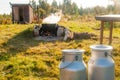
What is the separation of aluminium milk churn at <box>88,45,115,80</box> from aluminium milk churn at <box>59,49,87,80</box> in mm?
134

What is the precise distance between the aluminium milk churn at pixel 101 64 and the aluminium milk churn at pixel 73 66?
0.13m

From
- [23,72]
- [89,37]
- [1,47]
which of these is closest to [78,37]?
[89,37]

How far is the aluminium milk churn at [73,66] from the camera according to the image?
341 centimetres

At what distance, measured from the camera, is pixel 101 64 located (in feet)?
11.2

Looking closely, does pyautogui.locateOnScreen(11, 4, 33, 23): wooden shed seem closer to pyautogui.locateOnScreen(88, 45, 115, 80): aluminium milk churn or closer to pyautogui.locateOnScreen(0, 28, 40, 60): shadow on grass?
pyautogui.locateOnScreen(0, 28, 40, 60): shadow on grass

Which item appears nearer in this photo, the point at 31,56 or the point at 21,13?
the point at 31,56

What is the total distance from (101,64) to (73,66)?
0.36 metres

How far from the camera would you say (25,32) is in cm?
1212

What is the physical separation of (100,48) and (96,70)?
0.29 metres

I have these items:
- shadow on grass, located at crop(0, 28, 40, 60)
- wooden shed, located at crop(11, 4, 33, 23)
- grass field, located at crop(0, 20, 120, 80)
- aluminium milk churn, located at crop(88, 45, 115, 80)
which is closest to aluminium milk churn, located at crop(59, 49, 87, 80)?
aluminium milk churn, located at crop(88, 45, 115, 80)

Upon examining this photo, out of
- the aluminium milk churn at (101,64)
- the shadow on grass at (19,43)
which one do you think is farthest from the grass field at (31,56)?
the aluminium milk churn at (101,64)

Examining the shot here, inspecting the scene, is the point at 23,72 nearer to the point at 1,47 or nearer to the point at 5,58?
the point at 5,58

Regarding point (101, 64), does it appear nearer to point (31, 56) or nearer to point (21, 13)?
point (31, 56)

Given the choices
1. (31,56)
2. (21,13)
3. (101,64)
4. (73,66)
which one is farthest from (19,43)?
(21,13)
